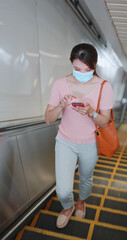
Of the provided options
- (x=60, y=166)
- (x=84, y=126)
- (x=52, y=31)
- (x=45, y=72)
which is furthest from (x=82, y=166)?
(x=52, y=31)

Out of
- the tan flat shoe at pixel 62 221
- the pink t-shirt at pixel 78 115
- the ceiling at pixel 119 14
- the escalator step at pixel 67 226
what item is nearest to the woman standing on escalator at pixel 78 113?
the pink t-shirt at pixel 78 115

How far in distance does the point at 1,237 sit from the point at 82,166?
3.38 ft

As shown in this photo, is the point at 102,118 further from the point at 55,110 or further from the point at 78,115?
the point at 55,110

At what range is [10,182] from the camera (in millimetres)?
1720

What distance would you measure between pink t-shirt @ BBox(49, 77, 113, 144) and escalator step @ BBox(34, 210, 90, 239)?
38.9 inches

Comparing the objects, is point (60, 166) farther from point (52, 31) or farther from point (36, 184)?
point (52, 31)

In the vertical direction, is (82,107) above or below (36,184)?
above

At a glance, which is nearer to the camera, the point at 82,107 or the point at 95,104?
the point at 82,107

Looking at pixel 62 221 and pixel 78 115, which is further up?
pixel 78 115

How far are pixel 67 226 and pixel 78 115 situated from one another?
4.15 feet

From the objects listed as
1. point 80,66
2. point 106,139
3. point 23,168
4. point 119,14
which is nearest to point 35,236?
point 23,168

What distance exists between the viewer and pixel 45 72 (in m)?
2.42

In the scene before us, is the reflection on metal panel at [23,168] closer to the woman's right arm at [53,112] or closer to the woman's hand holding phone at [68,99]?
the woman's right arm at [53,112]

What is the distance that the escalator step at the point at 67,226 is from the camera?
5.75 feet
